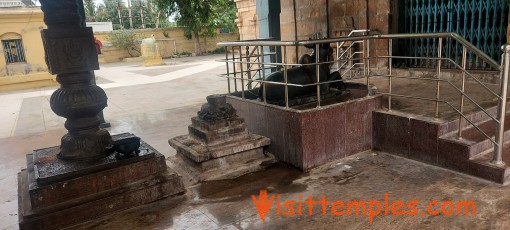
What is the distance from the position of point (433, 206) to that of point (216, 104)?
256 cm

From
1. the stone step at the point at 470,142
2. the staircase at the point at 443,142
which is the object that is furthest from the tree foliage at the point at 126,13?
the stone step at the point at 470,142

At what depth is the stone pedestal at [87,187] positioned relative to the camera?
10.7 feet

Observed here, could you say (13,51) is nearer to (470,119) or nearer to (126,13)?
(470,119)

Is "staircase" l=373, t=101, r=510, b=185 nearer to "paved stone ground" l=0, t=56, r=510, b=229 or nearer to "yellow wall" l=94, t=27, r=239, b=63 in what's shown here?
"paved stone ground" l=0, t=56, r=510, b=229

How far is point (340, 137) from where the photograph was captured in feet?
14.8

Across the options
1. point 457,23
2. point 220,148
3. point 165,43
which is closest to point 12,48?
point 165,43

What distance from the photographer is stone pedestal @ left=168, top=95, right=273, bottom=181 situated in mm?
4297

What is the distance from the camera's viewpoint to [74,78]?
11.9 ft

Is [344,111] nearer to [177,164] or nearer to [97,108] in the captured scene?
[177,164]

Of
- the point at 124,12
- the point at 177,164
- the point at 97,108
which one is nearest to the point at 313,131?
the point at 177,164

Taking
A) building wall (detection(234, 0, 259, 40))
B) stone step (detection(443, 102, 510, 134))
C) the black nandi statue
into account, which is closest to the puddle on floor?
the black nandi statue

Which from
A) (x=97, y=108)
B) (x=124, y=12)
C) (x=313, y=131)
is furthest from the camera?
(x=124, y=12)

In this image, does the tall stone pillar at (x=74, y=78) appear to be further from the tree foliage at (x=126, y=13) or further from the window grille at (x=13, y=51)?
the tree foliage at (x=126, y=13)

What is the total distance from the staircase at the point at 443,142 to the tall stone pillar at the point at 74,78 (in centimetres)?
315
